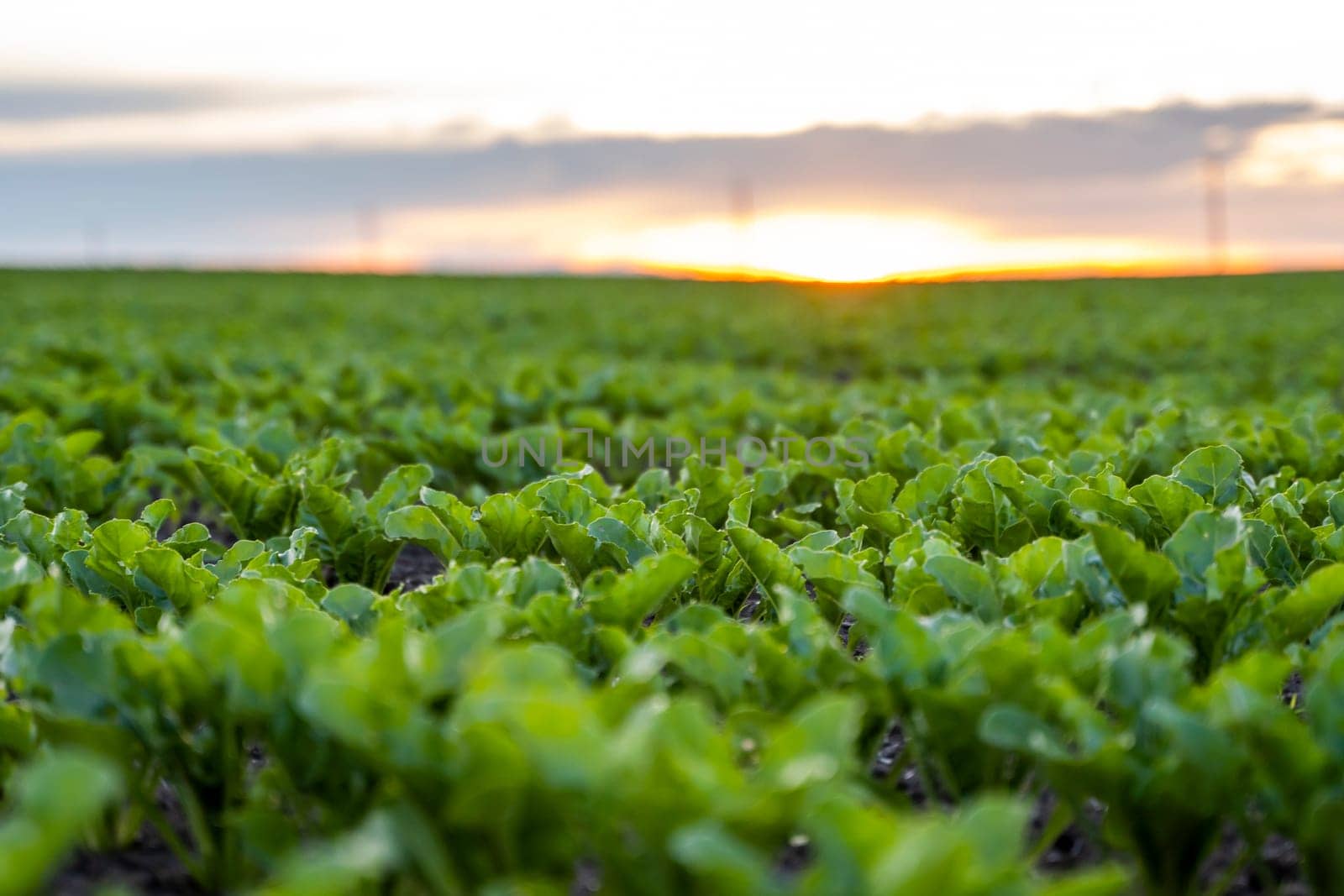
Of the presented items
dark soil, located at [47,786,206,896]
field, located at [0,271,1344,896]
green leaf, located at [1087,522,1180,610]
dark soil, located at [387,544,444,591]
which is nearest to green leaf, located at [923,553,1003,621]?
field, located at [0,271,1344,896]

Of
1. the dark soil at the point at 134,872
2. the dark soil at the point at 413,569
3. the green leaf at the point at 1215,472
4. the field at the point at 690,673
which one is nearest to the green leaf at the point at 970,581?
the field at the point at 690,673

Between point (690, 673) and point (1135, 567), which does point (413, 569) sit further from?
point (1135, 567)

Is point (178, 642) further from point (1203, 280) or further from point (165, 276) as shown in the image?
point (1203, 280)

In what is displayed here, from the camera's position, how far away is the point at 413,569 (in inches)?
208

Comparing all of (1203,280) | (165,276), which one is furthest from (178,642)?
(1203,280)

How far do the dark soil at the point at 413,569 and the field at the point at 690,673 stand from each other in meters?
0.05

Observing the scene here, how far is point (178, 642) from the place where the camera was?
6.95 feet

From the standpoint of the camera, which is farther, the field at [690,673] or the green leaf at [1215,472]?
the green leaf at [1215,472]

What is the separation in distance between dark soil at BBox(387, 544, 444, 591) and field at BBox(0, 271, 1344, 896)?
0.05 metres

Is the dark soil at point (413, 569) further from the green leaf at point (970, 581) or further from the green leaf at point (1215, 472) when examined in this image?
the green leaf at point (1215, 472)

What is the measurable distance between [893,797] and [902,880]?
3.03 ft

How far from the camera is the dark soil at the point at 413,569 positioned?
491cm

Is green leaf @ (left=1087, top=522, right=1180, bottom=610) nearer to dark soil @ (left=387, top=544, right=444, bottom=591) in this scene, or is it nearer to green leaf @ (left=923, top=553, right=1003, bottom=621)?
green leaf @ (left=923, top=553, right=1003, bottom=621)

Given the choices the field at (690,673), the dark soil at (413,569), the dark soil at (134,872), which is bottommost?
the dark soil at (134,872)
